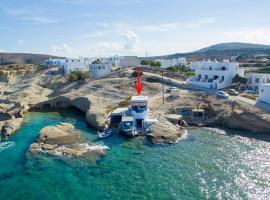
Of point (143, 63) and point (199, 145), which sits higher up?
point (143, 63)

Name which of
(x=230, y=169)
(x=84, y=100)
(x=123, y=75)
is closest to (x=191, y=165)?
(x=230, y=169)

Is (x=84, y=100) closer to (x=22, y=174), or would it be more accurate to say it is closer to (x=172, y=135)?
(x=172, y=135)

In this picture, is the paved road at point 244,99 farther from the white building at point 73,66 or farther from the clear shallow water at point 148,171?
the white building at point 73,66

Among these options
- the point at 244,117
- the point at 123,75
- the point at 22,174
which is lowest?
the point at 22,174

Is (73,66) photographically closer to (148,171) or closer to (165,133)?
(165,133)

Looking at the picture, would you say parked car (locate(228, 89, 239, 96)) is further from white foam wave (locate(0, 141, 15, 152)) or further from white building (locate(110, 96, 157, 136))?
white foam wave (locate(0, 141, 15, 152))

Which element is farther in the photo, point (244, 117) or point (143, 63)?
point (143, 63)
